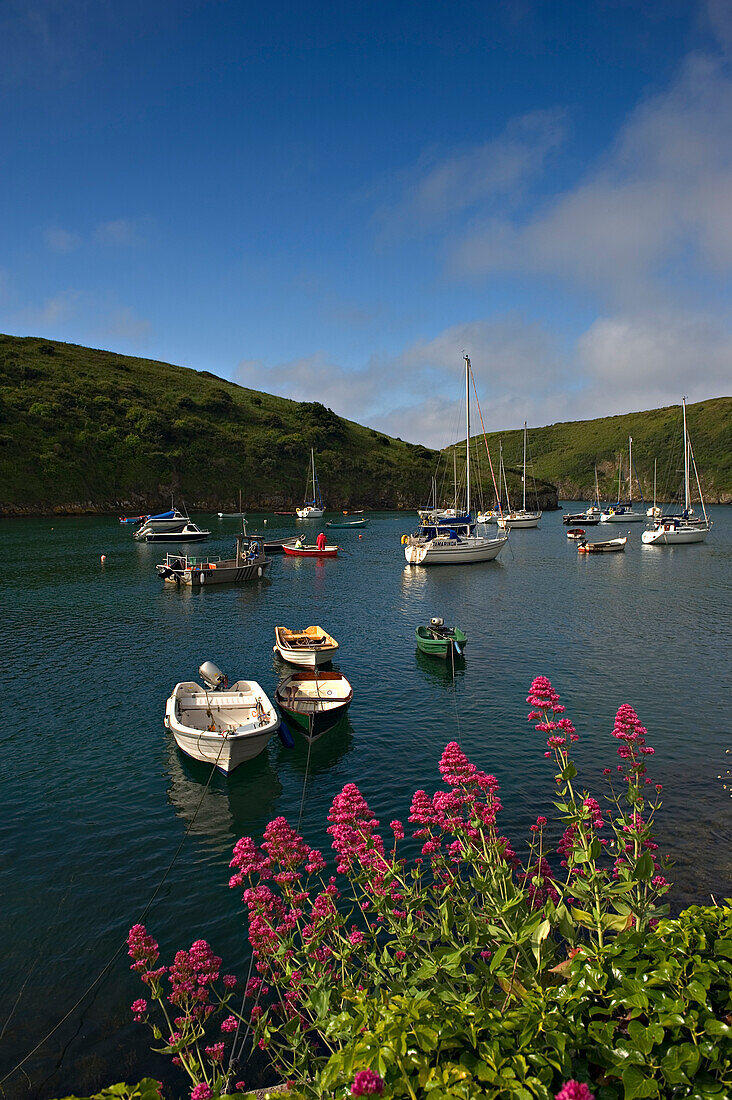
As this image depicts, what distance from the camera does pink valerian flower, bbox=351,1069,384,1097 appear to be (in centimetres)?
361

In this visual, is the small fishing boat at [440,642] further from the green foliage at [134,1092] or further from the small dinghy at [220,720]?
the green foliage at [134,1092]

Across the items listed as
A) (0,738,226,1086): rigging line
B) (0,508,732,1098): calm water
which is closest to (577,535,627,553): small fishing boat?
(0,508,732,1098): calm water

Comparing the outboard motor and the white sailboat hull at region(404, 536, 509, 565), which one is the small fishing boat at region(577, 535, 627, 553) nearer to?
the white sailboat hull at region(404, 536, 509, 565)

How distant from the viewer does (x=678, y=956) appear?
5.18 m

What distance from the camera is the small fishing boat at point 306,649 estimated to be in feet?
94.9

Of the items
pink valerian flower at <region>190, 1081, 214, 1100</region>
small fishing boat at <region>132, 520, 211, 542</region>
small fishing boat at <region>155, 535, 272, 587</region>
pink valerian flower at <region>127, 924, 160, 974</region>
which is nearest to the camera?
pink valerian flower at <region>190, 1081, 214, 1100</region>

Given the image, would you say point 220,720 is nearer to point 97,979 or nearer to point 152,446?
point 97,979

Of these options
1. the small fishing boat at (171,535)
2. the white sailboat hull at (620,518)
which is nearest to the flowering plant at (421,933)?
the small fishing boat at (171,535)

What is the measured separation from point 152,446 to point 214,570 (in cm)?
9313

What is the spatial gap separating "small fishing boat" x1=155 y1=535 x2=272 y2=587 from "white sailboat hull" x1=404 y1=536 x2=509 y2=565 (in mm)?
16751

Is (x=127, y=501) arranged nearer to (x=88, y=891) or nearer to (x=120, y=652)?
(x=120, y=652)

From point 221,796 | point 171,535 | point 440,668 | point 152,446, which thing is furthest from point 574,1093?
point 152,446

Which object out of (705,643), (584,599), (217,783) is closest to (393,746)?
(217,783)

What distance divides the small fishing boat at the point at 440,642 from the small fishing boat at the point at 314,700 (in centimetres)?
785
